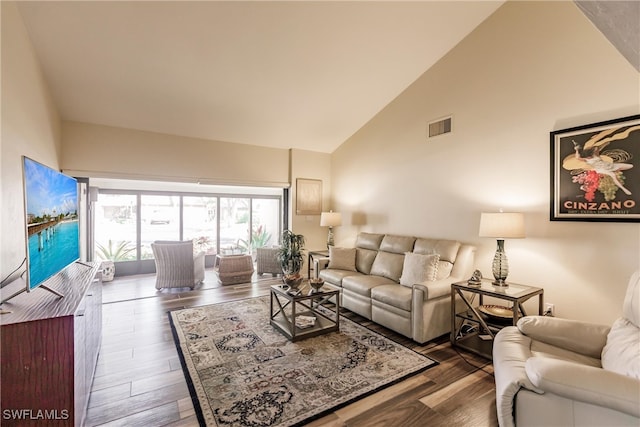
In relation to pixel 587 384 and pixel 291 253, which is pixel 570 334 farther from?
pixel 291 253

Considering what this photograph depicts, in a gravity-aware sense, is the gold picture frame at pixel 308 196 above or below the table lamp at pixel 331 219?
above

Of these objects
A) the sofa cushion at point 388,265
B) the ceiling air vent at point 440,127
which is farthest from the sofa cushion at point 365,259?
the ceiling air vent at point 440,127

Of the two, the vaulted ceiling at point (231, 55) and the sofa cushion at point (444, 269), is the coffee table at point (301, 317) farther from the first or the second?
the vaulted ceiling at point (231, 55)

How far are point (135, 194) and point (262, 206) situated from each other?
297cm

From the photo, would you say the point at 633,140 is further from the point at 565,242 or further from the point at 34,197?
the point at 34,197

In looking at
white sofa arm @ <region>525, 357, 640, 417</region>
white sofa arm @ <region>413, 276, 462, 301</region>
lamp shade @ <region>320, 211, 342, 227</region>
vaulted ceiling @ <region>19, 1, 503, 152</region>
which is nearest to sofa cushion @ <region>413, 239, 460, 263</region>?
white sofa arm @ <region>413, 276, 462, 301</region>

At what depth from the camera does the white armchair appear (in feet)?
15.7

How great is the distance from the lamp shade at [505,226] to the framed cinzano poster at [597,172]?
0.39m

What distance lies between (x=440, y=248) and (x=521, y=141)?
59.8 inches

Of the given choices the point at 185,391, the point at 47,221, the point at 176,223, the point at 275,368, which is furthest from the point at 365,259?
the point at 176,223

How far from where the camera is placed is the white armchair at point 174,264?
4.80 m

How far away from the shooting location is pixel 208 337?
3.13 metres

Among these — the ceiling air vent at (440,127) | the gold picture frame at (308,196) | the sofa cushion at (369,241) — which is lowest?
the sofa cushion at (369,241)

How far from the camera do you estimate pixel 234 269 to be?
5.40m
